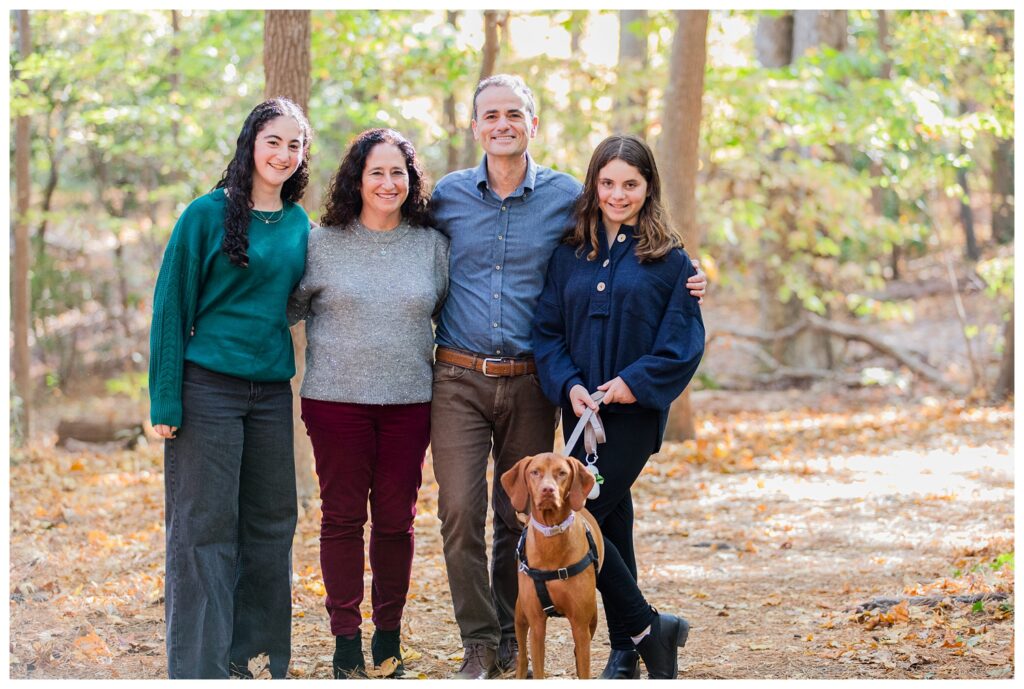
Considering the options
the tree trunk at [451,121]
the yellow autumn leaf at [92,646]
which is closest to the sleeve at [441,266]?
the yellow autumn leaf at [92,646]

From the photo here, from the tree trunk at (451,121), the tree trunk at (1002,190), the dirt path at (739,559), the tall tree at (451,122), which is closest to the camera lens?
the dirt path at (739,559)

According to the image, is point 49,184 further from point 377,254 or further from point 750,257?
point 377,254

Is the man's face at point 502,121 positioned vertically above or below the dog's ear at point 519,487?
above

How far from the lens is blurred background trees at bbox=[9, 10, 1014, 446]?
10322 mm

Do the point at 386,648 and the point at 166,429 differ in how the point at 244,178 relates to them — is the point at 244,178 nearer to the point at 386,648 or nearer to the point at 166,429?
the point at 166,429

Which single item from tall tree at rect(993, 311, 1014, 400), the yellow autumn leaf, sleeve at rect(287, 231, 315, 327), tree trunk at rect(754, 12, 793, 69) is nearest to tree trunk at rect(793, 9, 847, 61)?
tree trunk at rect(754, 12, 793, 69)

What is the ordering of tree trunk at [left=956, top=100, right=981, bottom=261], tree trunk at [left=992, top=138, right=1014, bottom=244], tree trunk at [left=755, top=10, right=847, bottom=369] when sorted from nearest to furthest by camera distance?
tree trunk at [left=755, top=10, right=847, bottom=369] < tree trunk at [left=992, top=138, right=1014, bottom=244] < tree trunk at [left=956, top=100, right=981, bottom=261]

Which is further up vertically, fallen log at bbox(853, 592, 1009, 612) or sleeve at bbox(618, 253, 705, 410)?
sleeve at bbox(618, 253, 705, 410)

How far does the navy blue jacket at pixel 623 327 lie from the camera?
12.5ft

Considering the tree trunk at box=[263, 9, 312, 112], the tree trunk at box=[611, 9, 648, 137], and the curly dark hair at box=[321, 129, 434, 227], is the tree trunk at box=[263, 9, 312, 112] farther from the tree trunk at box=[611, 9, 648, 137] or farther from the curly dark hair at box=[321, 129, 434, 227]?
the tree trunk at box=[611, 9, 648, 137]

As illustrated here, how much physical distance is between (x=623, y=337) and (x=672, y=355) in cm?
20

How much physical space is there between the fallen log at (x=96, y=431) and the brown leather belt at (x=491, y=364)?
8.64 m

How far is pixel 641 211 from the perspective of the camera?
3967 mm

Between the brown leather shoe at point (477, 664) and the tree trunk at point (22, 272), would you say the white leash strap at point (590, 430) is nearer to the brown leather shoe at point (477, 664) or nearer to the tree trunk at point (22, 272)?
the brown leather shoe at point (477, 664)
